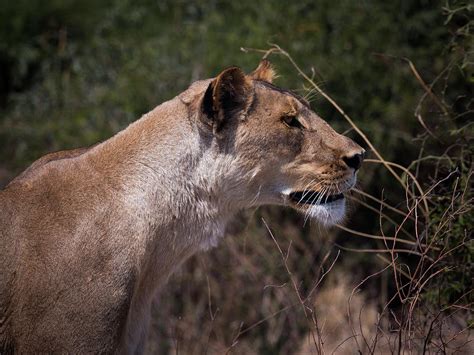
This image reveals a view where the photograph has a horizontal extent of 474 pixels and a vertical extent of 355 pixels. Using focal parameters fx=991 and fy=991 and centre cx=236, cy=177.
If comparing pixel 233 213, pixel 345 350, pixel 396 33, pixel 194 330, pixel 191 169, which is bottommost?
pixel 345 350

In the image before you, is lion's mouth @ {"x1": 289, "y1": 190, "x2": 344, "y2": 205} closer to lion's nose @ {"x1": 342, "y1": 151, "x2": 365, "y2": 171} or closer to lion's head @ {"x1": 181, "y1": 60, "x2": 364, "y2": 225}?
lion's head @ {"x1": 181, "y1": 60, "x2": 364, "y2": 225}

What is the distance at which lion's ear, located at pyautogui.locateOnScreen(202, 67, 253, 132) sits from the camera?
4926 mm

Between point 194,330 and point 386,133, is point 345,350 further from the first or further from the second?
point 386,133

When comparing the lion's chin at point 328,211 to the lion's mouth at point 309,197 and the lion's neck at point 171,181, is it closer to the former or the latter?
the lion's mouth at point 309,197

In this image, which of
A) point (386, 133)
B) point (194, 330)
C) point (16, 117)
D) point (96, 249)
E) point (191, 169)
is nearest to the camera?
point (96, 249)

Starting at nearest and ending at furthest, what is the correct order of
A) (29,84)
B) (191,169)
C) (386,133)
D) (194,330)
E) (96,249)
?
(96,249) < (191,169) < (194,330) < (386,133) < (29,84)

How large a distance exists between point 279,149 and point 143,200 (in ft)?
2.50

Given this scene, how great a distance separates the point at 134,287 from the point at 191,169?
2.19 feet

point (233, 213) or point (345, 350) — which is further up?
point (233, 213)

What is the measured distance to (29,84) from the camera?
42.4ft

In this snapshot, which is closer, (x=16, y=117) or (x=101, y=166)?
(x=101, y=166)

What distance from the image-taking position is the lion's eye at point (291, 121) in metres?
5.15

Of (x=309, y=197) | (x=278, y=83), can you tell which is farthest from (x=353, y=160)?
(x=278, y=83)

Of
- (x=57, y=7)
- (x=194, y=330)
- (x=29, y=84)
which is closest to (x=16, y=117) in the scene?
(x=29, y=84)
